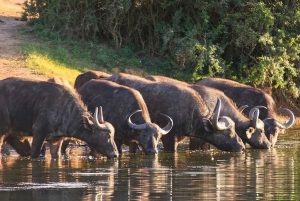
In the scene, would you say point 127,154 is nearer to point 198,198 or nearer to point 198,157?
point 198,157

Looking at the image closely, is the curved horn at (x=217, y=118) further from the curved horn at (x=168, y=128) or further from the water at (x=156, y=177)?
the curved horn at (x=168, y=128)

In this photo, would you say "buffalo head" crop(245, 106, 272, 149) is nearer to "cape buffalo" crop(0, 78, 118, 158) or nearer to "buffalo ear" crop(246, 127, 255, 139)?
"buffalo ear" crop(246, 127, 255, 139)

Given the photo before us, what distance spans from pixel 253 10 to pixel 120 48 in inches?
196

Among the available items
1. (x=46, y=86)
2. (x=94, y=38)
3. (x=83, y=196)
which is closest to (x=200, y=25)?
(x=94, y=38)

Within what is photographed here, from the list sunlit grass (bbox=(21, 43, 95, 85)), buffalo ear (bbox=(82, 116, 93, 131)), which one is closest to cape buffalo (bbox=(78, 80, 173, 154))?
buffalo ear (bbox=(82, 116, 93, 131))

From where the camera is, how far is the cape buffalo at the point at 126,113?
21.7 m

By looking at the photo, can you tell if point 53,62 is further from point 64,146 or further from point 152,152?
point 152,152

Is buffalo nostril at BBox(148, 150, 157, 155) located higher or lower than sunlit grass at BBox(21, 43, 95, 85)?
lower

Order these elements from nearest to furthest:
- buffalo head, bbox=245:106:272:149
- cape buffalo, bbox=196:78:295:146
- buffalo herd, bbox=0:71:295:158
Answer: buffalo herd, bbox=0:71:295:158 → buffalo head, bbox=245:106:272:149 → cape buffalo, bbox=196:78:295:146

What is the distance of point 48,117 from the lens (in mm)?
20875

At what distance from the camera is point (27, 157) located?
21.2 meters

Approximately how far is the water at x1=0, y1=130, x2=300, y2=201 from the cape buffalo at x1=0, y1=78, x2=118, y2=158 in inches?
18.8

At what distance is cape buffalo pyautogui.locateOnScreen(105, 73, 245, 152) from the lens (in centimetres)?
2320

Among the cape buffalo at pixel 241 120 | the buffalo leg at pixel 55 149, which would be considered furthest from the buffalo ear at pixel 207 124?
A: the buffalo leg at pixel 55 149
